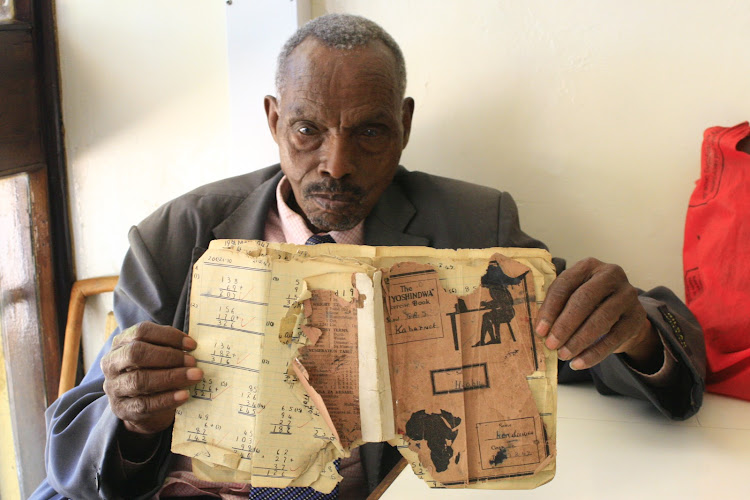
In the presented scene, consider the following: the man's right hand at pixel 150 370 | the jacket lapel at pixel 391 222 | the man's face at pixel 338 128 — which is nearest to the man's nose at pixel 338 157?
the man's face at pixel 338 128

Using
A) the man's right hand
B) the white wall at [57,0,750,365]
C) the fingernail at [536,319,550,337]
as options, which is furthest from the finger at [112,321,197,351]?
the white wall at [57,0,750,365]

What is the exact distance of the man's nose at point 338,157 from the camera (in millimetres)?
1156

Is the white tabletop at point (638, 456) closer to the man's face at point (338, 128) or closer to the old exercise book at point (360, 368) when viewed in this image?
the old exercise book at point (360, 368)

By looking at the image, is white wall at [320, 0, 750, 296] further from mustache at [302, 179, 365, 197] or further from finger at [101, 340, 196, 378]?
finger at [101, 340, 196, 378]

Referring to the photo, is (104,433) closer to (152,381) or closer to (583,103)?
(152,381)

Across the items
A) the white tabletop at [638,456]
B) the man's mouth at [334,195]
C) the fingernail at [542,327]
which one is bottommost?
the white tabletop at [638,456]

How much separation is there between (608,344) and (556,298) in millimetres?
130

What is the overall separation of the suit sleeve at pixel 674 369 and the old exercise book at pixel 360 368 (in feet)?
1.07

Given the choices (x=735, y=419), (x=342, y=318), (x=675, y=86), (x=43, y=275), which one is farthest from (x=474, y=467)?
(x=43, y=275)

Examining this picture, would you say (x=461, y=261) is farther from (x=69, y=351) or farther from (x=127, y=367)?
(x=69, y=351)

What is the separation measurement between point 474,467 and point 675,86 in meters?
1.05

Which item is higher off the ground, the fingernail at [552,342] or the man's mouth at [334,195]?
the man's mouth at [334,195]

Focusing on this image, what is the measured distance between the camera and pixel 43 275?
1936 millimetres

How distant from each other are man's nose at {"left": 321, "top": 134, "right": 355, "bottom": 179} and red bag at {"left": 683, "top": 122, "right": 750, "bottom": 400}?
0.79 metres
